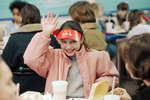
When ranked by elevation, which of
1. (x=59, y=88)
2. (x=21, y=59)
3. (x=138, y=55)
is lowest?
(x=21, y=59)

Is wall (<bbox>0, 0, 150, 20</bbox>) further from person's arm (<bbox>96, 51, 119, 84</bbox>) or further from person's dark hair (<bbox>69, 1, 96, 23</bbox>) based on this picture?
person's arm (<bbox>96, 51, 119, 84</bbox>)

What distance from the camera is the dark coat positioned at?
2611 millimetres

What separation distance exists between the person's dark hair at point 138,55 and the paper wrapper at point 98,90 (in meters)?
0.24

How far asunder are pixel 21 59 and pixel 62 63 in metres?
0.76

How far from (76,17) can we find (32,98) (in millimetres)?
1704

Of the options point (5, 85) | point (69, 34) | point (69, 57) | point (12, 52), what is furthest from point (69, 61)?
point (5, 85)

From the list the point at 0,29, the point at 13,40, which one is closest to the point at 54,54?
the point at 13,40

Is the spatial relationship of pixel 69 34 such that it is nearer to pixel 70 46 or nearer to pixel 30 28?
pixel 70 46

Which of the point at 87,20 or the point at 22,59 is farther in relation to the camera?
the point at 87,20

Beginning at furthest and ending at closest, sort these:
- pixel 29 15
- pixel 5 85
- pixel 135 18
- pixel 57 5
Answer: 1. pixel 57 5
2. pixel 135 18
3. pixel 29 15
4. pixel 5 85

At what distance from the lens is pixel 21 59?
2641mm

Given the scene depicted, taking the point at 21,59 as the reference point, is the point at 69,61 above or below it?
above

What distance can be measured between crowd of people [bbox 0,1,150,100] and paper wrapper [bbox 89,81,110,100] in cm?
18

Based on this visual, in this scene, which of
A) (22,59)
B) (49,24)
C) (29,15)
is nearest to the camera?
(49,24)
